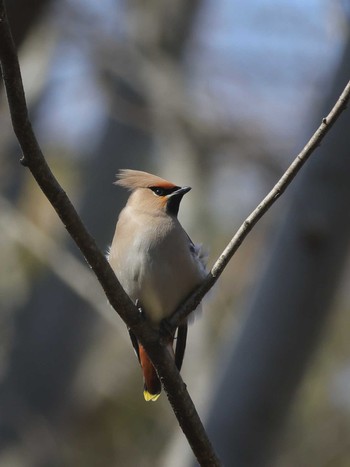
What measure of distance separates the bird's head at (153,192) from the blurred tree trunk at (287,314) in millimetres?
723

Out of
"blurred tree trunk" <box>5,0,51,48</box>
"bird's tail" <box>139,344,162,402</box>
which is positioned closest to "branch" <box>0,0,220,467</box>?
"bird's tail" <box>139,344,162,402</box>

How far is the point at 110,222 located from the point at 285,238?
3362 mm

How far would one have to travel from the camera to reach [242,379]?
14.8ft

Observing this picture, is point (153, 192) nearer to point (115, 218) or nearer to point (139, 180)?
point (139, 180)

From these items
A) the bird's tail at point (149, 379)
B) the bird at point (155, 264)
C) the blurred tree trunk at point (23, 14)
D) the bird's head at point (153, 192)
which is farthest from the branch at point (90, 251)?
the blurred tree trunk at point (23, 14)

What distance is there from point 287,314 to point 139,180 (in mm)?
939

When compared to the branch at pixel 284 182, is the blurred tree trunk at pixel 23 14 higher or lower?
higher

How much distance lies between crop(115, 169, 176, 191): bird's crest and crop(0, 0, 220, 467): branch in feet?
4.37

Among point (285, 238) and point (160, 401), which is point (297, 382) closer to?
point (285, 238)

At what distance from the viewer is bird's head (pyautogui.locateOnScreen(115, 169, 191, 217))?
403cm

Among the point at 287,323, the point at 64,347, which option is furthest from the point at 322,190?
the point at 64,347

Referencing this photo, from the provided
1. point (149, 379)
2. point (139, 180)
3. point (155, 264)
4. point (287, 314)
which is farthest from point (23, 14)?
point (287, 314)

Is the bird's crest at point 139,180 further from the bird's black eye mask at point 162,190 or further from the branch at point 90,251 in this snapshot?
the branch at point 90,251

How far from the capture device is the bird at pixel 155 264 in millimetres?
3600
